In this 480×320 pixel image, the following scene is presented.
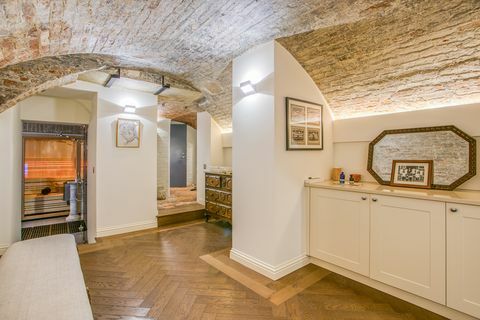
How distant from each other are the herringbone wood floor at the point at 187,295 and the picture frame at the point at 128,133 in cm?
171

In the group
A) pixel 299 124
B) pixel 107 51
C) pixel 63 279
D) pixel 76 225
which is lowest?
pixel 76 225

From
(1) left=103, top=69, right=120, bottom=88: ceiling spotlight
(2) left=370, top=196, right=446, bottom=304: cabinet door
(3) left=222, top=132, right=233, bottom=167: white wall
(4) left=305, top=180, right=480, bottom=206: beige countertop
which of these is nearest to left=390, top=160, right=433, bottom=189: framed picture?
(4) left=305, top=180, right=480, bottom=206: beige countertop

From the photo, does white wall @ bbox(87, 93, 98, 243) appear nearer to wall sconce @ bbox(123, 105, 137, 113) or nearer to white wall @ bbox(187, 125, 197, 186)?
wall sconce @ bbox(123, 105, 137, 113)

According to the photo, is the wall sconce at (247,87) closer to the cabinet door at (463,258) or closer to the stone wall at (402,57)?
the stone wall at (402,57)

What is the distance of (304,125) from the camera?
109 inches

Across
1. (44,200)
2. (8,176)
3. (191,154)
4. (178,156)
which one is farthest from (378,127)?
(44,200)

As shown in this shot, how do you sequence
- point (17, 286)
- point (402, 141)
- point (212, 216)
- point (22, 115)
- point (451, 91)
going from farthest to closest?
point (212, 216) → point (22, 115) → point (402, 141) → point (451, 91) → point (17, 286)

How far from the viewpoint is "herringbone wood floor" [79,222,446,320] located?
1.95 m

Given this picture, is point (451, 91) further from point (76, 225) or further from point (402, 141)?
point (76, 225)

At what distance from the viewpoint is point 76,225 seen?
5074 millimetres

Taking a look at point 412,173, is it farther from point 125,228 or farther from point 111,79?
point 125,228

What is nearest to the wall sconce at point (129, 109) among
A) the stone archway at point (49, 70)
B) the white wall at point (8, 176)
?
the stone archway at point (49, 70)

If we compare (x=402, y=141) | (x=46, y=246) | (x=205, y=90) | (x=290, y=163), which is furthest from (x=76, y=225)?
(x=402, y=141)

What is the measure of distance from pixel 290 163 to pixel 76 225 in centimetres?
494
